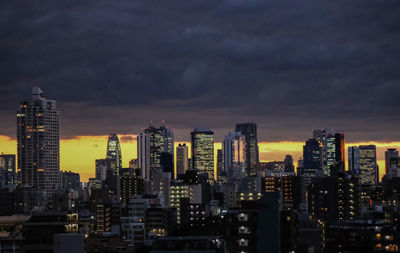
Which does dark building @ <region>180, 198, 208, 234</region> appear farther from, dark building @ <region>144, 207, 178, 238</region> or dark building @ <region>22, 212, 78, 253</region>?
dark building @ <region>22, 212, 78, 253</region>

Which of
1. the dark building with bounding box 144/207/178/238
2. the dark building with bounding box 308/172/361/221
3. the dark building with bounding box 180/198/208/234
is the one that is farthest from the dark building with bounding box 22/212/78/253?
the dark building with bounding box 308/172/361/221

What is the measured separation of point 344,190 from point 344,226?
6814cm

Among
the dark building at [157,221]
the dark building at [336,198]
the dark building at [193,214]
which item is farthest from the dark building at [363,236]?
the dark building at [193,214]

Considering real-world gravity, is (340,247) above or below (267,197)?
below

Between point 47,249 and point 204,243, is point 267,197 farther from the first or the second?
point 47,249

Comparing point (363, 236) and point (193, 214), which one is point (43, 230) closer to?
point (363, 236)

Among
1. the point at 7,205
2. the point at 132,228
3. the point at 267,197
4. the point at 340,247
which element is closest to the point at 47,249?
the point at 267,197

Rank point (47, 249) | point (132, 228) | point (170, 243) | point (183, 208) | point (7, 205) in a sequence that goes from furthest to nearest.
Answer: point (7, 205) → point (183, 208) → point (132, 228) → point (47, 249) → point (170, 243)

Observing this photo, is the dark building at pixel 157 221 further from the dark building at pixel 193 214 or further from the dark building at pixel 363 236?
the dark building at pixel 363 236

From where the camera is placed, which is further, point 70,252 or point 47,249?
point 47,249

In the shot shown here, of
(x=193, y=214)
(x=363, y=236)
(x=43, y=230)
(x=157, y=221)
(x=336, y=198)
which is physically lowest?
(x=157, y=221)

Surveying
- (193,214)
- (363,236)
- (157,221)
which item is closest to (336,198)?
(193,214)

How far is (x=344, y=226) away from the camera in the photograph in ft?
289

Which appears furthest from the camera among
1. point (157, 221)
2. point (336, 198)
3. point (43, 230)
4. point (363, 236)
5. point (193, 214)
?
point (193, 214)
